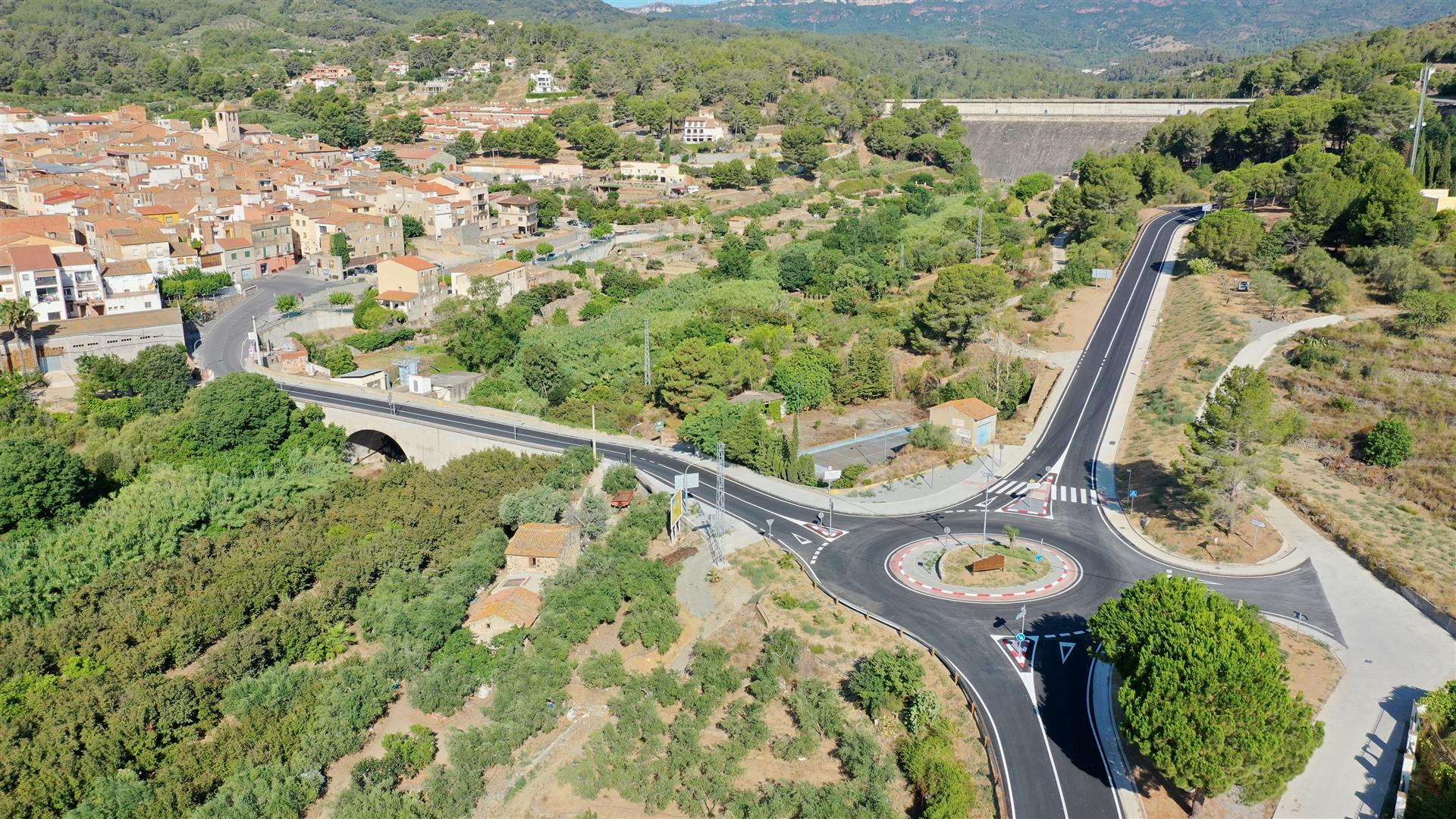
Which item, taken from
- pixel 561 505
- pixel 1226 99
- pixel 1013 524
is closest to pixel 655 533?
pixel 561 505

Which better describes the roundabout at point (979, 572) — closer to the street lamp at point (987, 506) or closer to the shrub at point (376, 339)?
the street lamp at point (987, 506)

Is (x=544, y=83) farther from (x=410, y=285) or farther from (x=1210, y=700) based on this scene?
(x=1210, y=700)

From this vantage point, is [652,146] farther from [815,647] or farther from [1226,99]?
[815,647]

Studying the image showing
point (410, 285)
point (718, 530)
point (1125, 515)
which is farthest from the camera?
point (410, 285)

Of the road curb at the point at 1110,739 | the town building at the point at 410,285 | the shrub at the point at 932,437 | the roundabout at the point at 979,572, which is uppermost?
the town building at the point at 410,285

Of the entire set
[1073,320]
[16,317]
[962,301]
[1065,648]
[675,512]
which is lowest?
[1065,648]

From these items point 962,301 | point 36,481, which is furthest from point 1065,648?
point 36,481

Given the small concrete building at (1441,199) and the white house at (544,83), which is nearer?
the small concrete building at (1441,199)

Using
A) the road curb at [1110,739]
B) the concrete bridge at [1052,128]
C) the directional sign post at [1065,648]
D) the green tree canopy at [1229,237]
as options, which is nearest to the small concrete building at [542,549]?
the directional sign post at [1065,648]
